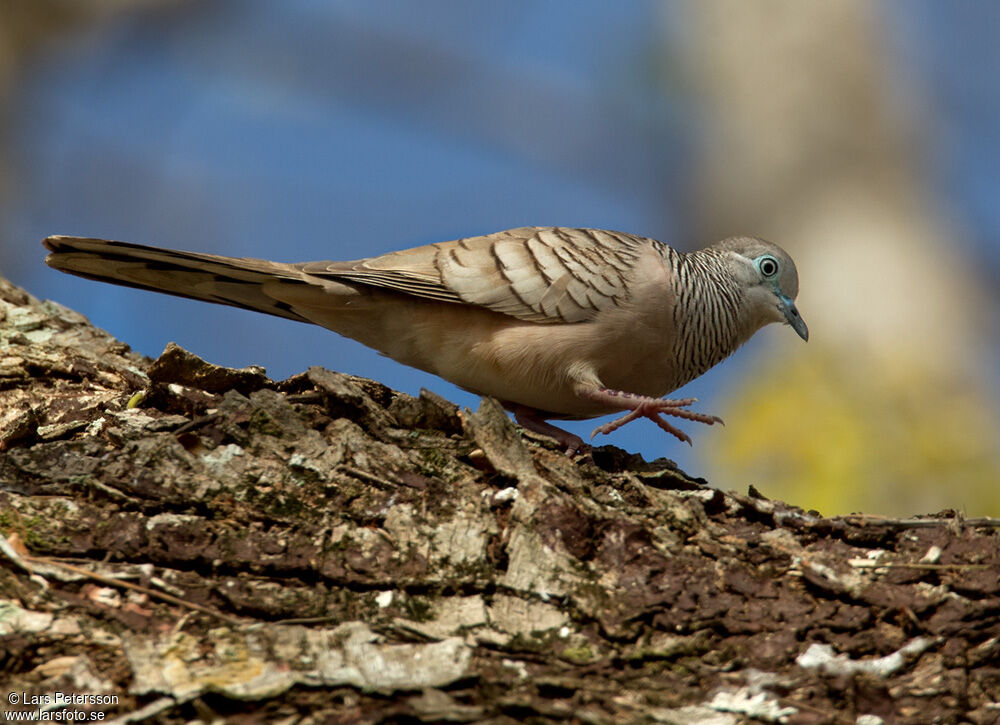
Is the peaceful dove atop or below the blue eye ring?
below

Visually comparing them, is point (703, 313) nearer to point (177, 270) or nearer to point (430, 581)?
point (177, 270)

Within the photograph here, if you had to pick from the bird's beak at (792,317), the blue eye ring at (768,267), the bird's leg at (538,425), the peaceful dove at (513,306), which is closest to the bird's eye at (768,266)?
the blue eye ring at (768,267)

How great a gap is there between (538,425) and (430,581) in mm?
1857

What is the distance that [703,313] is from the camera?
4.30 metres

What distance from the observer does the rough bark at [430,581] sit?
6.52 ft

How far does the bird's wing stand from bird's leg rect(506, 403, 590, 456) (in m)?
0.43

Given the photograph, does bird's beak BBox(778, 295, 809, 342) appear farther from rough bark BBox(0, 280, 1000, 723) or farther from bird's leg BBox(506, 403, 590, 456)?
rough bark BBox(0, 280, 1000, 723)

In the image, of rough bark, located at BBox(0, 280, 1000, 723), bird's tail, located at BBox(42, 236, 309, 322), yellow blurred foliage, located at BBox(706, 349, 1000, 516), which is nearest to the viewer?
rough bark, located at BBox(0, 280, 1000, 723)

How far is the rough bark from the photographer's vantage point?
1.99 metres

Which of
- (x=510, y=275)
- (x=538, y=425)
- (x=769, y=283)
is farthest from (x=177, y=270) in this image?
(x=769, y=283)

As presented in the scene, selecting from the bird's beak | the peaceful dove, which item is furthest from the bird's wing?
the bird's beak

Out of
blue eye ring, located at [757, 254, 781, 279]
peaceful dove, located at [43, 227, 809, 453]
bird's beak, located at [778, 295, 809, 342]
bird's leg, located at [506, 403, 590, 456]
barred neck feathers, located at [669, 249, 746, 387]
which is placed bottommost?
bird's leg, located at [506, 403, 590, 456]

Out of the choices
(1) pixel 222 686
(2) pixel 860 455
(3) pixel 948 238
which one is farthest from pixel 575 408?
(3) pixel 948 238

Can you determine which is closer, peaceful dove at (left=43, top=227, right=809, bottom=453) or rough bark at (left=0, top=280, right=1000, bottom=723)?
rough bark at (left=0, top=280, right=1000, bottom=723)
